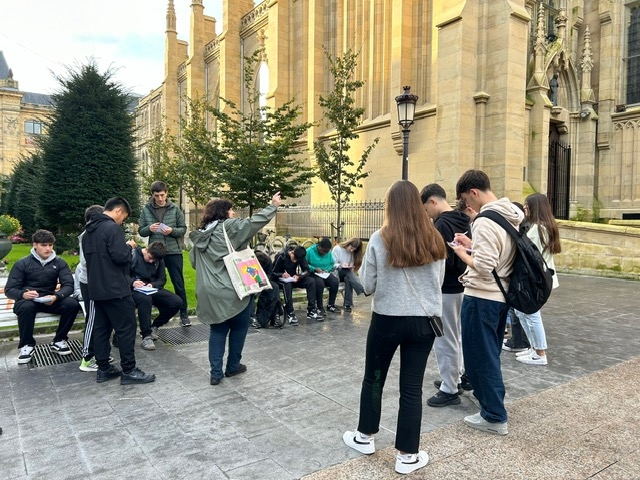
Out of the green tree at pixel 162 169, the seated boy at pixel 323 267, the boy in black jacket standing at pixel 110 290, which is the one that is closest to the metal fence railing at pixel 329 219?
the green tree at pixel 162 169

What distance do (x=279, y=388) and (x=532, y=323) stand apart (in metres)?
3.08

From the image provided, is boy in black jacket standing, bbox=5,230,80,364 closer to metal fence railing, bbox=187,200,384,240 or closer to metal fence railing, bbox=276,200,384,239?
metal fence railing, bbox=187,200,384,240

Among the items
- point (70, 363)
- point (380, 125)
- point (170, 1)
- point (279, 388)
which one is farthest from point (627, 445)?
point (170, 1)

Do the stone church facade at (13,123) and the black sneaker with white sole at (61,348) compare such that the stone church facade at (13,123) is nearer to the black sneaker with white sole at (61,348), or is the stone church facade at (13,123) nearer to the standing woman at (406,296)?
the black sneaker with white sole at (61,348)

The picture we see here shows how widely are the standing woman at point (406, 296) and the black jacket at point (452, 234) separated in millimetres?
1046

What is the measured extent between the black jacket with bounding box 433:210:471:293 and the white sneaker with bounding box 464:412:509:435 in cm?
113

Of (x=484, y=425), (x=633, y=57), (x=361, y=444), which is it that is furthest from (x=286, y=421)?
(x=633, y=57)

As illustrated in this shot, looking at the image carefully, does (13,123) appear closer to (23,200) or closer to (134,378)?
(23,200)

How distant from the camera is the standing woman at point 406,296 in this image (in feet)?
9.41

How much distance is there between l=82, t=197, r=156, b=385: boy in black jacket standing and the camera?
4566 mm

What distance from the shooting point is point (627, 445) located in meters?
3.26

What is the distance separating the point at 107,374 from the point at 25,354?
1.34 metres

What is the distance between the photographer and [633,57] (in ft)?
65.1

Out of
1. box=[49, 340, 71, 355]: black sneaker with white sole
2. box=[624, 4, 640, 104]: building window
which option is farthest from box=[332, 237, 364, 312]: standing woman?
box=[624, 4, 640, 104]: building window
